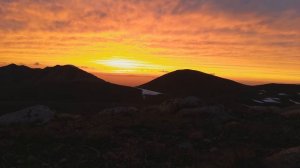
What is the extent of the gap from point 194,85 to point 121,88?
25229mm

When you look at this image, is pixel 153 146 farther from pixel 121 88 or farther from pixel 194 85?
pixel 194 85

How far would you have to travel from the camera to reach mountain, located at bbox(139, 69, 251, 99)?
103088mm

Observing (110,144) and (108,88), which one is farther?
(108,88)

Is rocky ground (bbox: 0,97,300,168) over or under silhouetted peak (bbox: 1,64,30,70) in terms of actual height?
under

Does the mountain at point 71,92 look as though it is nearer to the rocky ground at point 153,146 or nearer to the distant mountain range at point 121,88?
the distant mountain range at point 121,88

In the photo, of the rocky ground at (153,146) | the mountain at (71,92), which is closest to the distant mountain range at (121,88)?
the mountain at (71,92)

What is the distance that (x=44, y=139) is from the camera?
13266mm

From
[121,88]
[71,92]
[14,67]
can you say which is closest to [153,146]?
[71,92]

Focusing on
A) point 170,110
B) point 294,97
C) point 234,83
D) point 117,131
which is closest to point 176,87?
point 234,83

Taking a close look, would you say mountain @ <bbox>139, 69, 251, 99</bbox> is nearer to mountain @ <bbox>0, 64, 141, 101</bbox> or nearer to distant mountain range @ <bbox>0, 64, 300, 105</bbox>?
distant mountain range @ <bbox>0, 64, 300, 105</bbox>

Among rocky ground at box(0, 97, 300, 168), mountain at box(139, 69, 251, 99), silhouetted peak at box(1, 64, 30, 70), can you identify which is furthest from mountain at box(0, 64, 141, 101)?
rocky ground at box(0, 97, 300, 168)

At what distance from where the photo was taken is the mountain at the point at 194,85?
338 ft

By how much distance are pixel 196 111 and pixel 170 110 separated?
9.68 ft

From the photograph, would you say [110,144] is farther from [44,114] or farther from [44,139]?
[44,114]
